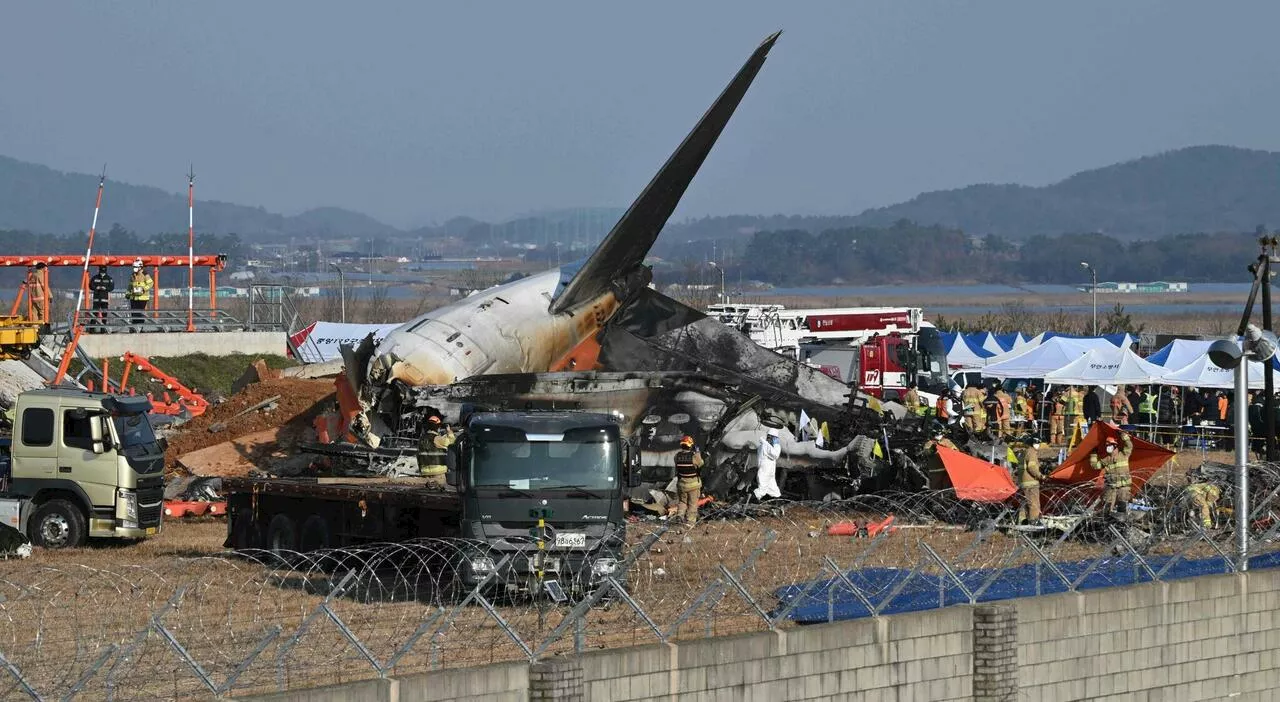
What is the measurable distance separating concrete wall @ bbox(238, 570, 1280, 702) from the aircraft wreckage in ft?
36.9

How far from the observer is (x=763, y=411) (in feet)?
108

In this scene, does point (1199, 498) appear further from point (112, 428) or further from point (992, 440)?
point (112, 428)

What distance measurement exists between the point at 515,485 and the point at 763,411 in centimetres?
1291

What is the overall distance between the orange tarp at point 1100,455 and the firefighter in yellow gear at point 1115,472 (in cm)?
15

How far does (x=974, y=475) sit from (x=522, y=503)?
1169 cm

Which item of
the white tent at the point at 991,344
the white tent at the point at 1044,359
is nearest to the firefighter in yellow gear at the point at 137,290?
the white tent at the point at 1044,359

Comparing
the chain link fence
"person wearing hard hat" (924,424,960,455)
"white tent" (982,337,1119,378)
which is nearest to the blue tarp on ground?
the chain link fence

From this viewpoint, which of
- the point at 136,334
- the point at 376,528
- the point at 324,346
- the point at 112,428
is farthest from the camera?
the point at 324,346

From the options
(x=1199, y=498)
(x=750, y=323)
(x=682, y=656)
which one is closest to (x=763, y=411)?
(x=1199, y=498)

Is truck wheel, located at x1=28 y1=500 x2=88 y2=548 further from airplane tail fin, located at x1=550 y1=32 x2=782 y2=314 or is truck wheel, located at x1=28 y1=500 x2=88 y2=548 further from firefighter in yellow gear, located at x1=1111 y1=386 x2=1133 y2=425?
firefighter in yellow gear, located at x1=1111 y1=386 x2=1133 y2=425

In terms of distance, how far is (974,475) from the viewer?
29594mm

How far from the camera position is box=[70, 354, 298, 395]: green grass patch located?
53.8 meters

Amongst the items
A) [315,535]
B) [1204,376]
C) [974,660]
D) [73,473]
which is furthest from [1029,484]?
[1204,376]

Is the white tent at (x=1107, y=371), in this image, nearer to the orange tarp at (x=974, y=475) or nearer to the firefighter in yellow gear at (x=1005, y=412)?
the firefighter in yellow gear at (x=1005, y=412)
